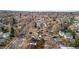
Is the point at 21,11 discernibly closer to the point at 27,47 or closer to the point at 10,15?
the point at 10,15

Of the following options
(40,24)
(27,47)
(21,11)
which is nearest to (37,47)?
(27,47)

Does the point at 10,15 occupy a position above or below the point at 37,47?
above
